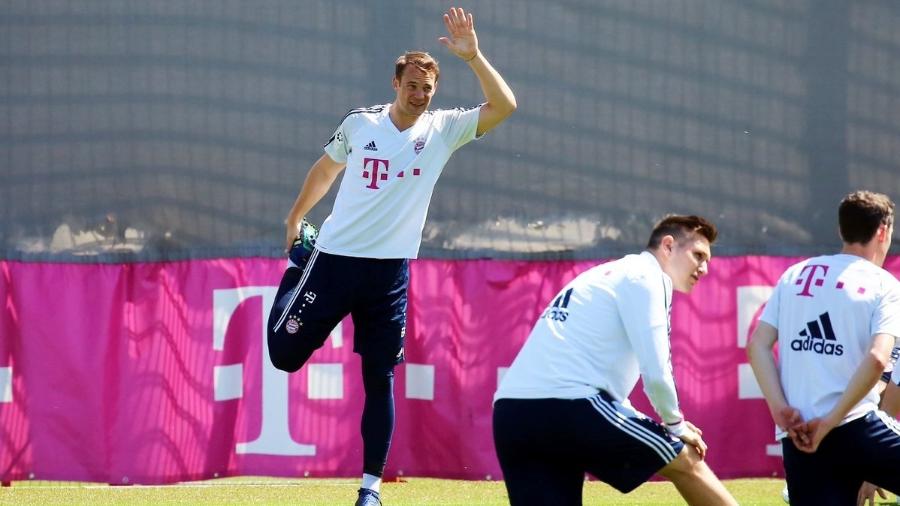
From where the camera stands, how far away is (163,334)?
22.0 ft

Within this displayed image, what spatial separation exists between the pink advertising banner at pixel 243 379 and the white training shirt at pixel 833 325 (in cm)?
287

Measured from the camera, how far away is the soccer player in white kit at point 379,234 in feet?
16.5

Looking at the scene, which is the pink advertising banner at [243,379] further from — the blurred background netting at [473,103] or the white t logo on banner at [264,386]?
the blurred background netting at [473,103]

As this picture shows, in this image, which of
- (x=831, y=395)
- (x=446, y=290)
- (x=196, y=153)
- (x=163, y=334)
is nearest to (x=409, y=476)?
(x=446, y=290)

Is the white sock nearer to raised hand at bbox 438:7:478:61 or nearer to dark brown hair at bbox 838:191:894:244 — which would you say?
raised hand at bbox 438:7:478:61

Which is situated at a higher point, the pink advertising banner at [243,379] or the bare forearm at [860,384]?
the bare forearm at [860,384]

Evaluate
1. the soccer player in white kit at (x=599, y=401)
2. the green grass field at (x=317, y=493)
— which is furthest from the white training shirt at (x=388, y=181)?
the green grass field at (x=317, y=493)

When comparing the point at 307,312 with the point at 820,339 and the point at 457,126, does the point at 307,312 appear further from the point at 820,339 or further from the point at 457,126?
the point at 820,339

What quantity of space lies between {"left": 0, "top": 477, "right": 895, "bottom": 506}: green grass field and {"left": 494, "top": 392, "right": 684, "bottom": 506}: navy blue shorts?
2.40m

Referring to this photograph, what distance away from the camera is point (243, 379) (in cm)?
670

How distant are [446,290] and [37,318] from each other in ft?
6.80

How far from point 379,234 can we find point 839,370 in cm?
192

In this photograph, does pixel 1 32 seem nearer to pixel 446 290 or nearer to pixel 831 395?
pixel 446 290

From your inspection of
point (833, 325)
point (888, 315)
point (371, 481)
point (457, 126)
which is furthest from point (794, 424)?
point (457, 126)
